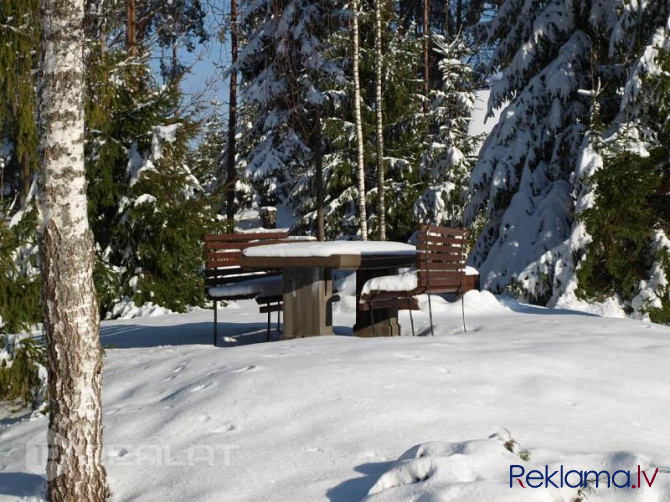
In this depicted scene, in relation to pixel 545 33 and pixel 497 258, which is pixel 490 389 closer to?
pixel 497 258

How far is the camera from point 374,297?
7.54 m

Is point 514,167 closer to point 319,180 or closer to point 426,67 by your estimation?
point 319,180

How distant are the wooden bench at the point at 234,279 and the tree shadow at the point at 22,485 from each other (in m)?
3.49

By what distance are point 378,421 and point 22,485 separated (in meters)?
1.98

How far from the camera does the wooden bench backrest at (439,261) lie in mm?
7379

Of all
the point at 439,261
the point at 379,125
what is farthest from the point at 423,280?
the point at 379,125

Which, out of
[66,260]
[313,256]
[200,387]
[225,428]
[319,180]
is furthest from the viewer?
[319,180]

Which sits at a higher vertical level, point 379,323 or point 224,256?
point 224,256

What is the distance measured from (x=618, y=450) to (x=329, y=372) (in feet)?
6.66

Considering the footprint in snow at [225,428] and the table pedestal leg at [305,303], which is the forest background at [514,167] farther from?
the footprint in snow at [225,428]

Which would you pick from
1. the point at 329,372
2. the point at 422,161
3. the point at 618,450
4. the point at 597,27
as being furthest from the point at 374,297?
the point at 422,161

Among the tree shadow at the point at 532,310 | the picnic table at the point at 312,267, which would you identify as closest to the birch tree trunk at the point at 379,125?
the tree shadow at the point at 532,310

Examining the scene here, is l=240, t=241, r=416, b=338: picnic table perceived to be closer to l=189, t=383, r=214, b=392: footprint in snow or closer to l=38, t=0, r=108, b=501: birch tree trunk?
l=189, t=383, r=214, b=392: footprint in snow

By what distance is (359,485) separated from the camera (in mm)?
3707
